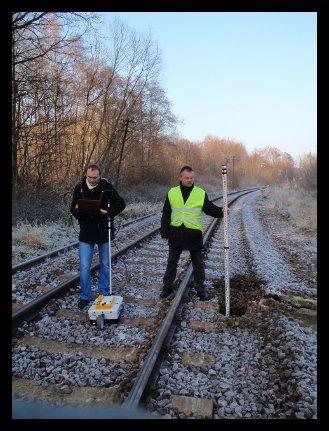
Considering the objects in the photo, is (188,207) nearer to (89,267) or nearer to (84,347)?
(89,267)

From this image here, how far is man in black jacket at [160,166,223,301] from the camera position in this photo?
6156 millimetres

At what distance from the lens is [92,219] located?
5980 millimetres

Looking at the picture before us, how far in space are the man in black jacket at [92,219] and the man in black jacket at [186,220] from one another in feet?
2.84

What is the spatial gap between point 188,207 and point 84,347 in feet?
8.92

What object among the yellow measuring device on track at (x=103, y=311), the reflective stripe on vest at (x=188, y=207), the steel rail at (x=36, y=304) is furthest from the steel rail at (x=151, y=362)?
the steel rail at (x=36, y=304)

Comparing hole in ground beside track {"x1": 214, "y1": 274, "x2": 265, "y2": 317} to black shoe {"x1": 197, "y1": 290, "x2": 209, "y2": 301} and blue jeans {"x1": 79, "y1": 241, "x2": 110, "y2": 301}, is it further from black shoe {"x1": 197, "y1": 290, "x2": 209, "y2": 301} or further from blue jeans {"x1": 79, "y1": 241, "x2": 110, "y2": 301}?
blue jeans {"x1": 79, "y1": 241, "x2": 110, "y2": 301}

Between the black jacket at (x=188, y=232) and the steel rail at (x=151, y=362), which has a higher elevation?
the black jacket at (x=188, y=232)

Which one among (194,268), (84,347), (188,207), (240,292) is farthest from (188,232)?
(84,347)

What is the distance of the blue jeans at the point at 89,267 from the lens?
5.87 metres

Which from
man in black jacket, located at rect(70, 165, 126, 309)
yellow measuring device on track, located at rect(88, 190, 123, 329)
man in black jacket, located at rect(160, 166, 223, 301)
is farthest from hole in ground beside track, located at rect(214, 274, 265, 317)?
man in black jacket, located at rect(70, 165, 126, 309)

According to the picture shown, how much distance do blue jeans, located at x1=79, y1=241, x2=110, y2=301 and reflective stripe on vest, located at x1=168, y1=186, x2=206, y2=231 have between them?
4.16 ft

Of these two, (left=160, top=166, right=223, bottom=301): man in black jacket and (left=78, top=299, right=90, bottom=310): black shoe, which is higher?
(left=160, top=166, right=223, bottom=301): man in black jacket

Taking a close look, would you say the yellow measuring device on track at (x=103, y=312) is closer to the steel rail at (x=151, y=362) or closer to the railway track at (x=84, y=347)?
the railway track at (x=84, y=347)

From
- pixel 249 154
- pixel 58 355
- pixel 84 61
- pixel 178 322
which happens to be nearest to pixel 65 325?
pixel 58 355
